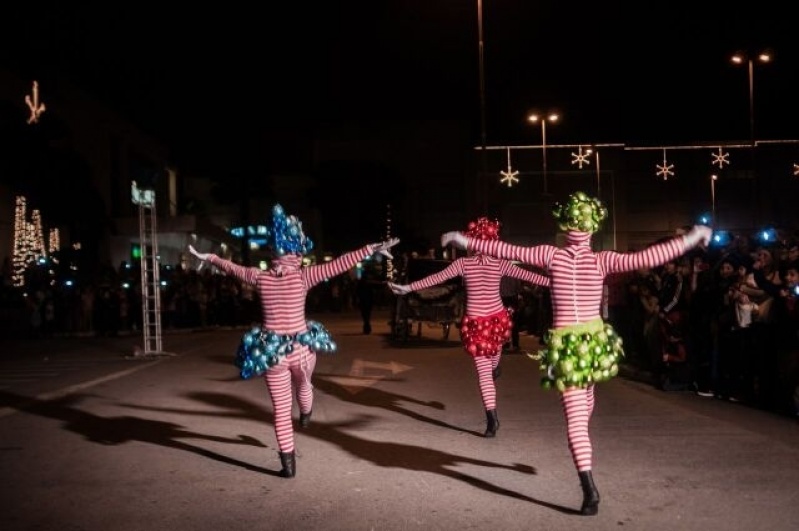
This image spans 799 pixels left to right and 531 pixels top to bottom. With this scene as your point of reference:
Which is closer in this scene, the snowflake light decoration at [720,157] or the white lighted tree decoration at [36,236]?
the snowflake light decoration at [720,157]

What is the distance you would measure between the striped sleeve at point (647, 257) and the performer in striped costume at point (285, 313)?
215cm

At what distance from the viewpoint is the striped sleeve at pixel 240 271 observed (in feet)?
27.0

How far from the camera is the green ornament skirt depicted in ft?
21.8

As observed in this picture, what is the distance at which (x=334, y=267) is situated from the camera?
26.6 ft

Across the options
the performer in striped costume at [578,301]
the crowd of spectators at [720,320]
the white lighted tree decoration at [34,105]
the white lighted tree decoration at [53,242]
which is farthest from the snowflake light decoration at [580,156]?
the performer in striped costume at [578,301]

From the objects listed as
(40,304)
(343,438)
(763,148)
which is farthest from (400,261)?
(763,148)

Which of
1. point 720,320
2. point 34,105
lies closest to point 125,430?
point 720,320

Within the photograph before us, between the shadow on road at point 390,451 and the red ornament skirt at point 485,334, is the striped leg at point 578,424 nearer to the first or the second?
the shadow on road at point 390,451

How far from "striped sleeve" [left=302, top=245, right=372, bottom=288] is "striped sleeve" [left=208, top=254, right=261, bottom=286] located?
463 millimetres

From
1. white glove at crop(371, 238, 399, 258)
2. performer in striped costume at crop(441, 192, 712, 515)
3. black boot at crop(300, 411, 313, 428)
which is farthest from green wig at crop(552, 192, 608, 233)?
black boot at crop(300, 411, 313, 428)

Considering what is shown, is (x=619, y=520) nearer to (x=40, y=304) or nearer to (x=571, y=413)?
(x=571, y=413)

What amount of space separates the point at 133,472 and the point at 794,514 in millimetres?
5574

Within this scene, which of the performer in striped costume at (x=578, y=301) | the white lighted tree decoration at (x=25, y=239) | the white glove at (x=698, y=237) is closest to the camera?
the white glove at (x=698, y=237)

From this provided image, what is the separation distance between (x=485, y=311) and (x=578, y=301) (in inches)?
133
